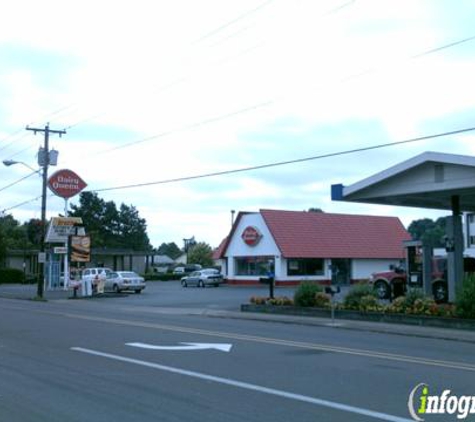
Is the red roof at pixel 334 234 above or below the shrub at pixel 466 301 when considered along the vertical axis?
above

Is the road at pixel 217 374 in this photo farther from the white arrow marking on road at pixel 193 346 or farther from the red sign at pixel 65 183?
the red sign at pixel 65 183

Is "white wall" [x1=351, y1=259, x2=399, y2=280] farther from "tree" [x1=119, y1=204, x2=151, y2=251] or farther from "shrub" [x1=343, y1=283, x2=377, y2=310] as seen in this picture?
"tree" [x1=119, y1=204, x2=151, y2=251]

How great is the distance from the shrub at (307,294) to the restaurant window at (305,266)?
96.6ft

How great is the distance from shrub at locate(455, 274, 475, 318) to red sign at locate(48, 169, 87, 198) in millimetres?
38383

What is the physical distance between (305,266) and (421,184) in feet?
107

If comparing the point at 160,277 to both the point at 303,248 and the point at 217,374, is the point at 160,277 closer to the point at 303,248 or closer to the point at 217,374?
the point at 303,248

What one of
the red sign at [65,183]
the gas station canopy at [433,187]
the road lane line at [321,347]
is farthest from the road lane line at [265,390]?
the red sign at [65,183]

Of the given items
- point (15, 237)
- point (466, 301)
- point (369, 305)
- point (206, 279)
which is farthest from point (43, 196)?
point (15, 237)

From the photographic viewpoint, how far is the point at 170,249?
18838 centimetres

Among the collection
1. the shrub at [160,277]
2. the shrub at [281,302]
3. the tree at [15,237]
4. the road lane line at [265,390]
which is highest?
the tree at [15,237]

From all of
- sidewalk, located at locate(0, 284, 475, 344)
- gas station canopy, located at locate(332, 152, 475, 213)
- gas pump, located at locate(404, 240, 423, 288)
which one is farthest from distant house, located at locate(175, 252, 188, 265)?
gas station canopy, located at locate(332, 152, 475, 213)

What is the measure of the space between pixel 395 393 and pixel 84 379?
442 centimetres

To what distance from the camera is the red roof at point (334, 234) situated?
181 ft

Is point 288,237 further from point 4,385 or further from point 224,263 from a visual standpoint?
point 4,385
